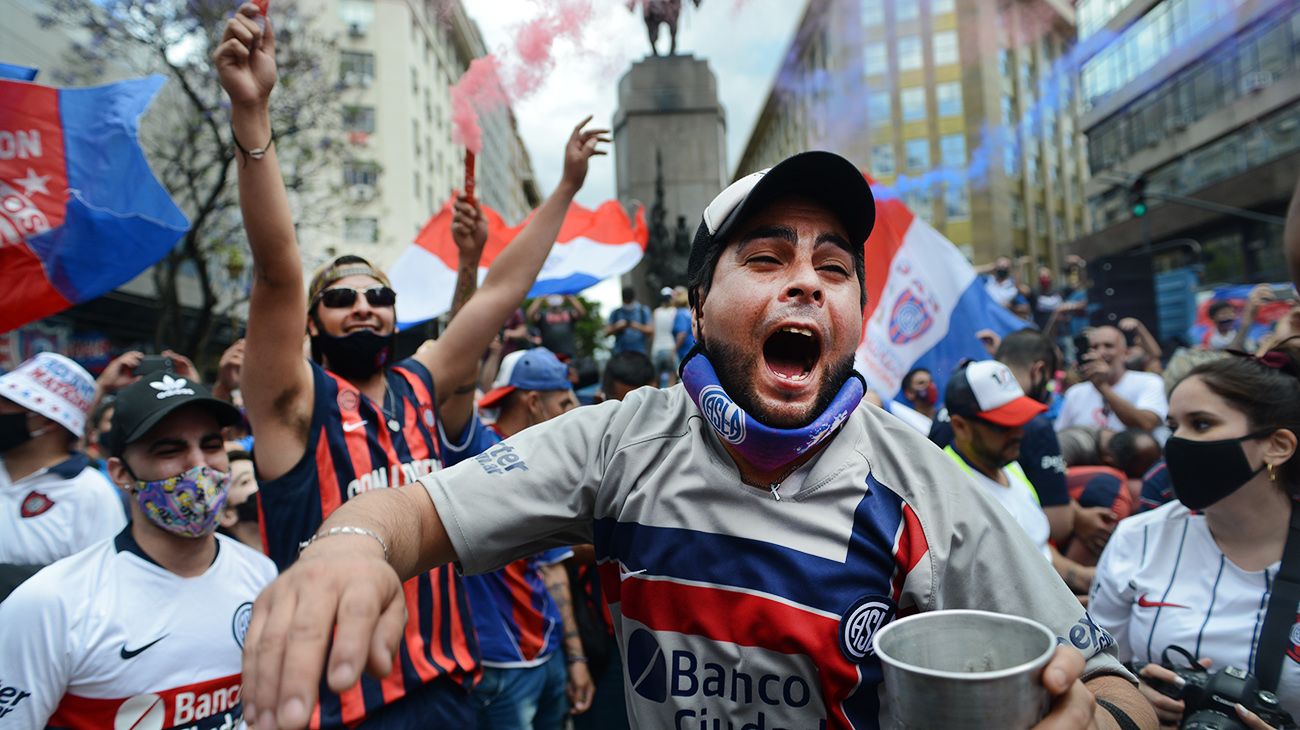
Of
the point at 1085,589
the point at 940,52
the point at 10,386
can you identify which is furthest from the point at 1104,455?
the point at 940,52

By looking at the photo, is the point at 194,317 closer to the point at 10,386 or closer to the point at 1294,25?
the point at 10,386

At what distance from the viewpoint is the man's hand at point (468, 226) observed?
370cm

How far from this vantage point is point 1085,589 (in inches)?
151

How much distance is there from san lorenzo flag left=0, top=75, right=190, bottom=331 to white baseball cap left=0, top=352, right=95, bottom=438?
0.47 m

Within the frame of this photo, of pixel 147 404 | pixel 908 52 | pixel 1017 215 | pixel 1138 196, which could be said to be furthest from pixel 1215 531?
pixel 1017 215

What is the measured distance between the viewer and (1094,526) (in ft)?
14.3

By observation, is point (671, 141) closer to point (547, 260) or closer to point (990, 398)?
point (547, 260)

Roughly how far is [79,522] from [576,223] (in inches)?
213

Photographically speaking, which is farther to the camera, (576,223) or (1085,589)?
(576,223)

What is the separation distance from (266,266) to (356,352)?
1.83ft

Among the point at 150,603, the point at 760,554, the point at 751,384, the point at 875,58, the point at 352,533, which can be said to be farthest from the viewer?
the point at 875,58

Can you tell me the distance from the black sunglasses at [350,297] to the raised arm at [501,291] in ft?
0.97

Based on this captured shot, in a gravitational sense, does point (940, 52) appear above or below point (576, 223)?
above

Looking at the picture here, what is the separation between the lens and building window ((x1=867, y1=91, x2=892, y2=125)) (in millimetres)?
13883
